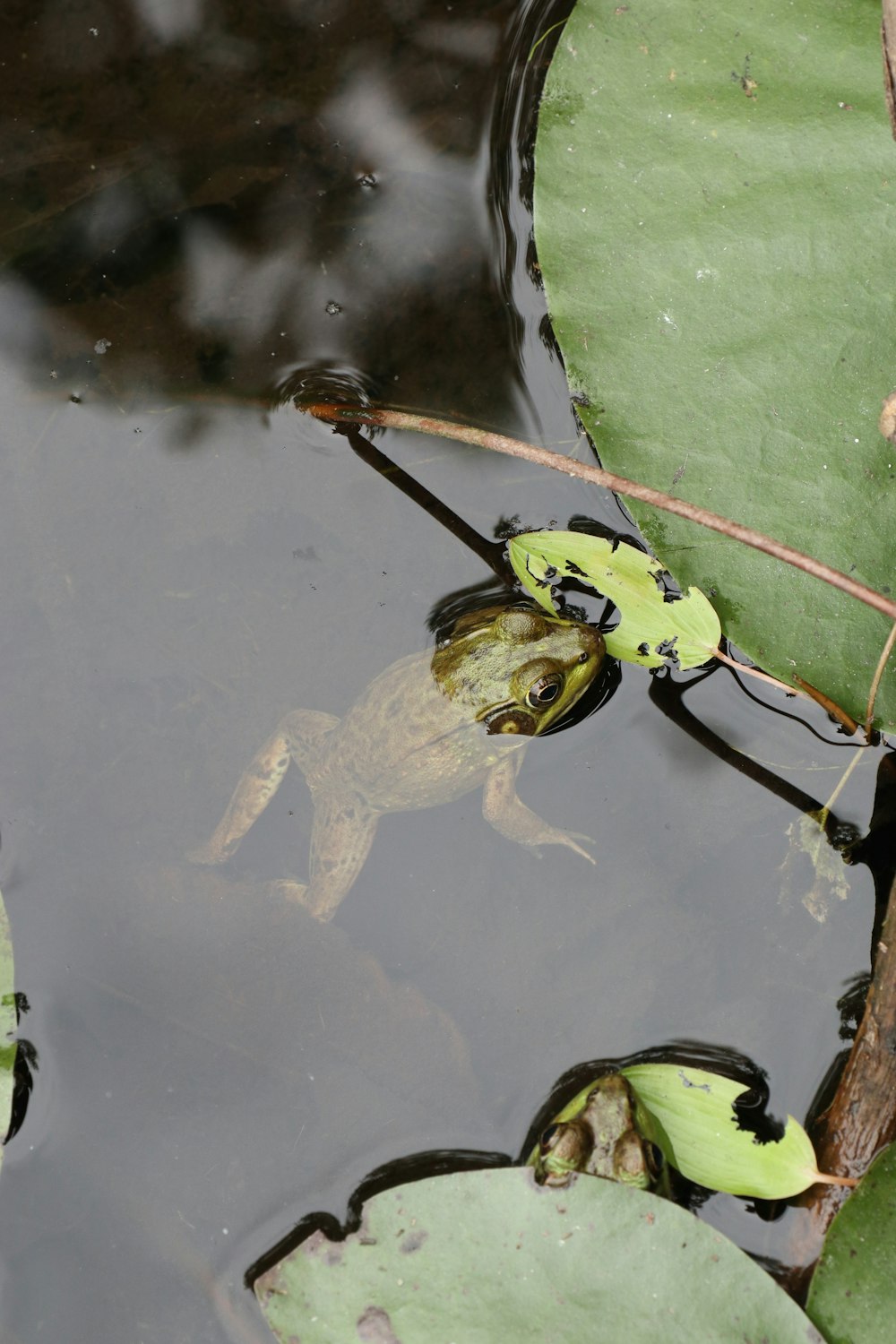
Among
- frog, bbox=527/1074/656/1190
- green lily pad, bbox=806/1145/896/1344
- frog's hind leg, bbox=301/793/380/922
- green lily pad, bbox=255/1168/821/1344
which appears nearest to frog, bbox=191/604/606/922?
frog's hind leg, bbox=301/793/380/922

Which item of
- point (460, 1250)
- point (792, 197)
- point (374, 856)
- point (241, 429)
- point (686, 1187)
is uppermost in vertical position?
point (792, 197)

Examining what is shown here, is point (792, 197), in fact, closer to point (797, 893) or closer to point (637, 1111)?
point (797, 893)

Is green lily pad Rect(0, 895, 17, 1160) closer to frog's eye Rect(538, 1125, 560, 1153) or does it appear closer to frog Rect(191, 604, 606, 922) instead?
frog Rect(191, 604, 606, 922)

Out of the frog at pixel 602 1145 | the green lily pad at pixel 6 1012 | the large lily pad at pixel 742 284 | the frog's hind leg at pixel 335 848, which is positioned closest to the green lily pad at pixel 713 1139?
the frog at pixel 602 1145

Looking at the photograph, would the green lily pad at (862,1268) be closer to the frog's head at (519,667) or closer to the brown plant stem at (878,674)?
the brown plant stem at (878,674)

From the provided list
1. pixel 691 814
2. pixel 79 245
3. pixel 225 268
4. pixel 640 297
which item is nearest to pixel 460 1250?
pixel 691 814
